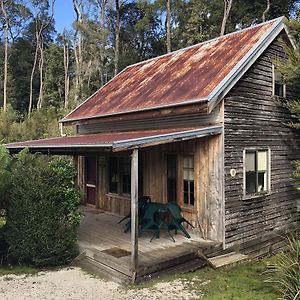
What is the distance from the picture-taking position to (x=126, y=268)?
6.72 m

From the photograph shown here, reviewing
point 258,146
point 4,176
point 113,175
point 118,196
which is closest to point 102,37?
point 113,175

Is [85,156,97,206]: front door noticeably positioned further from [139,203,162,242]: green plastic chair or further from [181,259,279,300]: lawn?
[181,259,279,300]: lawn

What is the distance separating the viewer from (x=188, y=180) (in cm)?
918

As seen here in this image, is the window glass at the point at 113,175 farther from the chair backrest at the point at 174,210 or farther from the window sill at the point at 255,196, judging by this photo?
the window sill at the point at 255,196

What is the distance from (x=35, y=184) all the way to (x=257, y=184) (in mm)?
5591

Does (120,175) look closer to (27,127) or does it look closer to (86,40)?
(27,127)

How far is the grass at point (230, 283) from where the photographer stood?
19.7 feet

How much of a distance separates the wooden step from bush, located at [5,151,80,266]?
301 cm

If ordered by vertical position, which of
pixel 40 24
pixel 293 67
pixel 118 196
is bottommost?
pixel 118 196

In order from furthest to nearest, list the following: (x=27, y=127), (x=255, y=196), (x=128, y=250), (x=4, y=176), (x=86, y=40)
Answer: (x=86, y=40) → (x=27, y=127) → (x=255, y=196) → (x=128, y=250) → (x=4, y=176)

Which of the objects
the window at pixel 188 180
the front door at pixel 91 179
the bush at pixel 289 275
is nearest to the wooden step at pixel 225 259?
the window at pixel 188 180

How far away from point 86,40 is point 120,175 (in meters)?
25.2

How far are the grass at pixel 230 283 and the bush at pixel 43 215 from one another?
2.01 m

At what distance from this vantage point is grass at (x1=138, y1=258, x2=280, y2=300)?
5.99 m
